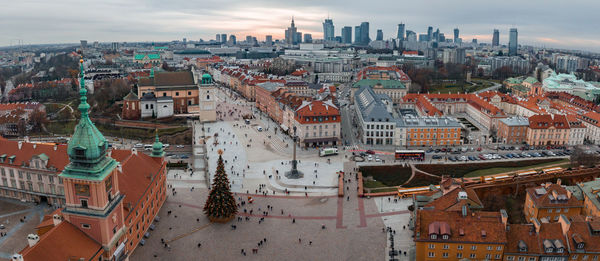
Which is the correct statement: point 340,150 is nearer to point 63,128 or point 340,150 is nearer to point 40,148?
point 40,148

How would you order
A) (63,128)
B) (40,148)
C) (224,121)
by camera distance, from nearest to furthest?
(40,148)
(63,128)
(224,121)

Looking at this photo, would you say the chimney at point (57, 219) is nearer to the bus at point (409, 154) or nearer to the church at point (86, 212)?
the church at point (86, 212)

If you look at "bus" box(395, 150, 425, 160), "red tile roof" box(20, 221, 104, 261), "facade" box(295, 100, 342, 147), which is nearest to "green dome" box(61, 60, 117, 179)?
"red tile roof" box(20, 221, 104, 261)

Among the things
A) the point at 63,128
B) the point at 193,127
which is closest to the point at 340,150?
the point at 193,127

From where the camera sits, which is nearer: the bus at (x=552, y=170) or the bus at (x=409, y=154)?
the bus at (x=552, y=170)

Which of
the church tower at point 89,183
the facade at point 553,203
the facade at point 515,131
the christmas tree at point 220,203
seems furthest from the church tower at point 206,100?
the facade at point 553,203

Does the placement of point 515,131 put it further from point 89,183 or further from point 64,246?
point 64,246
